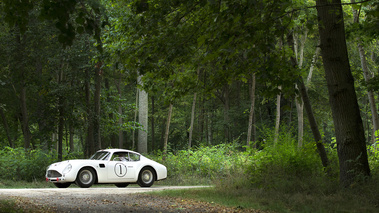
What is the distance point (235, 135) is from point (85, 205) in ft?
85.8

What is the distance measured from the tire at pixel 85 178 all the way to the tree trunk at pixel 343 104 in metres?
9.59

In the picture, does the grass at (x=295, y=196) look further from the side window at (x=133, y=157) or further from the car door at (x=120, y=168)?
the side window at (x=133, y=157)

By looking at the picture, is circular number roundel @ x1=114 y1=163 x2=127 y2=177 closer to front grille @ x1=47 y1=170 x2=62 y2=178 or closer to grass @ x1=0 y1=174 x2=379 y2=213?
front grille @ x1=47 y1=170 x2=62 y2=178

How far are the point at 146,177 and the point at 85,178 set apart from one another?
2.77m

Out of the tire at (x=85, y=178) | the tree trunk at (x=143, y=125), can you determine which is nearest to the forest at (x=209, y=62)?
the tree trunk at (x=143, y=125)

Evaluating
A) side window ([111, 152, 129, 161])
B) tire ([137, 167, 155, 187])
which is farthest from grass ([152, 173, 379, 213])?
tire ([137, 167, 155, 187])

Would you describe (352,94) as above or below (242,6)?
below

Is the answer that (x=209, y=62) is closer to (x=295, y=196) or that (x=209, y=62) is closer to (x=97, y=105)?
(x=295, y=196)

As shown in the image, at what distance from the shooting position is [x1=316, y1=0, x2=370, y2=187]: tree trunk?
10.2 meters

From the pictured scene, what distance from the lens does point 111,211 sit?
28.1 ft

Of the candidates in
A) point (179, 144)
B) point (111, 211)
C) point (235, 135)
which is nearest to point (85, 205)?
point (111, 211)

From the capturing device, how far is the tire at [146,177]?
17.7m

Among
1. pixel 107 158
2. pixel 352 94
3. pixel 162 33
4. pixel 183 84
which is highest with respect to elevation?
pixel 162 33

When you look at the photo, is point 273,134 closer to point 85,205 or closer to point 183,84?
point 183,84
